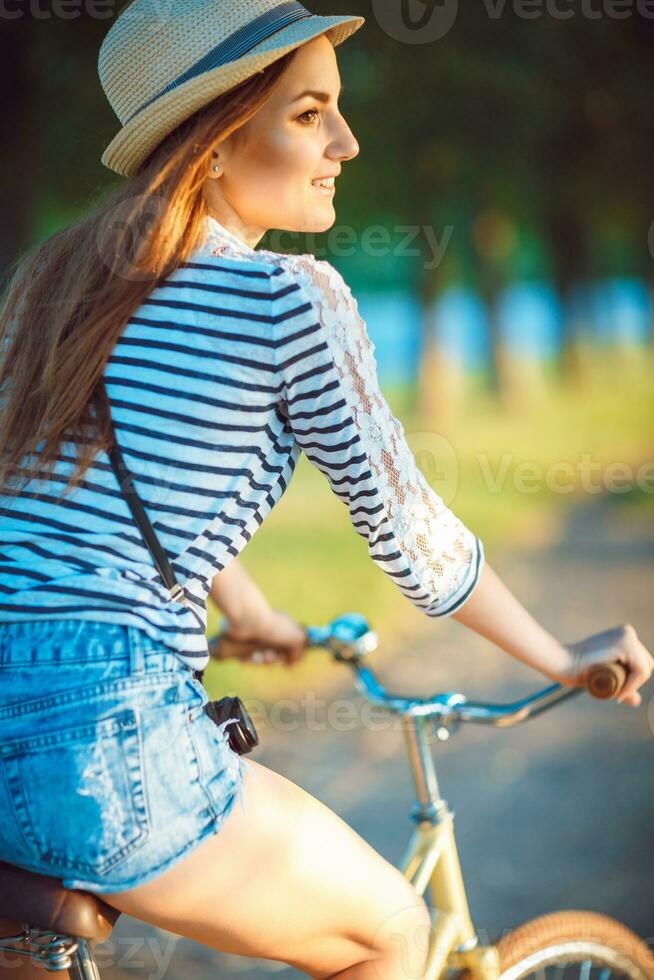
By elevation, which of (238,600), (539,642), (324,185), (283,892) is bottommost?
(283,892)

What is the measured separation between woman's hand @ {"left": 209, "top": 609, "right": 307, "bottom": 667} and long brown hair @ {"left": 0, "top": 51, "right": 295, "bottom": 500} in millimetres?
788

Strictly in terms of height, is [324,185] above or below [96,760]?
above

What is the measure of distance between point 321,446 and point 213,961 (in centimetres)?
237

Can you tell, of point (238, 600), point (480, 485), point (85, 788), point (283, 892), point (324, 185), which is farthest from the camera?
point (480, 485)

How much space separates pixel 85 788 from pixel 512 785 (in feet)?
10.5

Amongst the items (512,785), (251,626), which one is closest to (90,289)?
(251,626)

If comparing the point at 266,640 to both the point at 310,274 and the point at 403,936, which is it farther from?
the point at 310,274

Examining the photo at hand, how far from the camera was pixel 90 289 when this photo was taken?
1.50 meters

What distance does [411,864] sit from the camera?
77.8 inches

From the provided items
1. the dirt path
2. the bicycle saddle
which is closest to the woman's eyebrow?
the bicycle saddle

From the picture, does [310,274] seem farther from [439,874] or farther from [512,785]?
[512,785]

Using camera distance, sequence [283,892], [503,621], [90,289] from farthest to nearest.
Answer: [503,621] → [90,289] → [283,892]

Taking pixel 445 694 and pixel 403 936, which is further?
pixel 445 694

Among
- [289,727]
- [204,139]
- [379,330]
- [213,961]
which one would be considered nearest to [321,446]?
[204,139]
